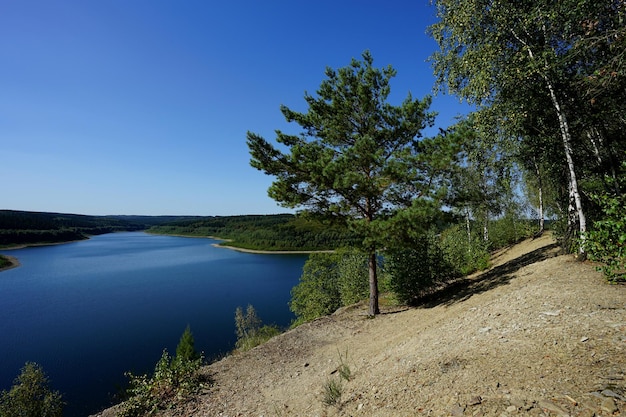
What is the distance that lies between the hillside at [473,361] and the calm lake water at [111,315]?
17959mm

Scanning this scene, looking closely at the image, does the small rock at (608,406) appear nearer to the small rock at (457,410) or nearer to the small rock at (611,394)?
the small rock at (611,394)

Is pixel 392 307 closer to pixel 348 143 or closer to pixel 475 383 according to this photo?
pixel 348 143

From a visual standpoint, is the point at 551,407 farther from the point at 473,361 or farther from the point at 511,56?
the point at 511,56

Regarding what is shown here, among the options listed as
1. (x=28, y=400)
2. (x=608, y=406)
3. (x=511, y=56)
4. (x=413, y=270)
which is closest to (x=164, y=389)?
(x=608, y=406)

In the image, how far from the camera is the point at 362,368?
732 centimetres

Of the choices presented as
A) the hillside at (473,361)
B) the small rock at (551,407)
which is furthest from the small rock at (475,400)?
the small rock at (551,407)

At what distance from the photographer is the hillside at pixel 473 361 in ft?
12.3

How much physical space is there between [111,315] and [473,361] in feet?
155

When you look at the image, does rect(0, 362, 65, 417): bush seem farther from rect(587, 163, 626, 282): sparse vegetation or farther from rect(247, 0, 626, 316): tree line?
rect(587, 163, 626, 282): sparse vegetation

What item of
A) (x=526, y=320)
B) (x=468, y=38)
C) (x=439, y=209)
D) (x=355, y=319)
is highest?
(x=468, y=38)

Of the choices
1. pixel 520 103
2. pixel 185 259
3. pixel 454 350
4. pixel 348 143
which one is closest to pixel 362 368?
pixel 454 350

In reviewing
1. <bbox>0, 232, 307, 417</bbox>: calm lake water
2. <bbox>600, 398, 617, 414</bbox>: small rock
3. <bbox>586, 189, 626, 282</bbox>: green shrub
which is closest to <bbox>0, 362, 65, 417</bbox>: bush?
<bbox>0, 232, 307, 417</bbox>: calm lake water

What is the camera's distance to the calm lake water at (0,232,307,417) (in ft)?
84.2

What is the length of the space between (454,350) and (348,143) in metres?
9.12
